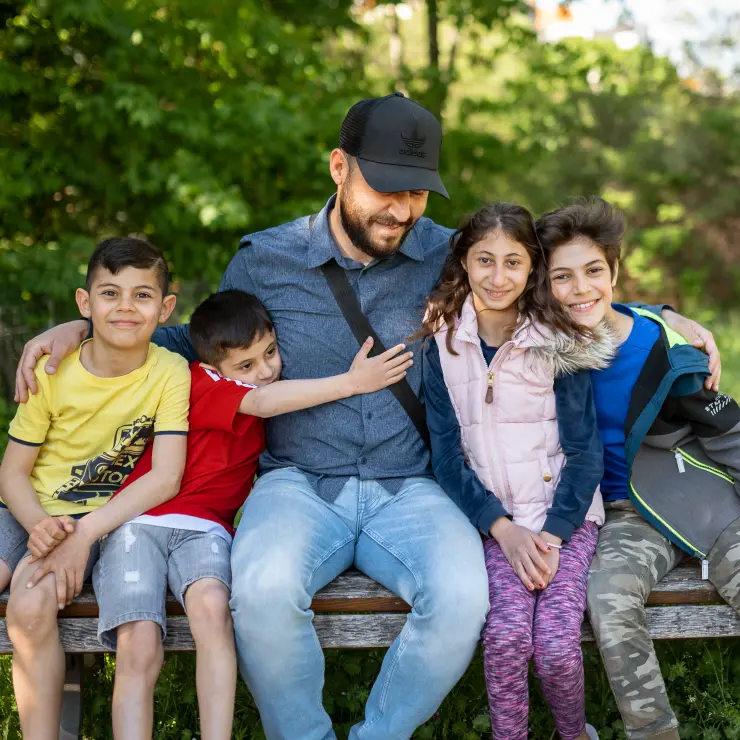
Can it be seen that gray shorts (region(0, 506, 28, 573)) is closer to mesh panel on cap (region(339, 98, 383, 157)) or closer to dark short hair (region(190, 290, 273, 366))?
dark short hair (region(190, 290, 273, 366))

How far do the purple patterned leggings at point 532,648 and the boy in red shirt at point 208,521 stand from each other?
2.48 feet

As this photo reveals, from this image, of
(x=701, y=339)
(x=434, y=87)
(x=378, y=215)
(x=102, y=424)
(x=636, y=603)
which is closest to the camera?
(x=636, y=603)

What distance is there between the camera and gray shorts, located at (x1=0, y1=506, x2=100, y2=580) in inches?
108

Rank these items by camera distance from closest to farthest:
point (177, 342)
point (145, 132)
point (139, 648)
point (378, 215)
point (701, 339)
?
point (139, 648) → point (701, 339) → point (378, 215) → point (177, 342) → point (145, 132)

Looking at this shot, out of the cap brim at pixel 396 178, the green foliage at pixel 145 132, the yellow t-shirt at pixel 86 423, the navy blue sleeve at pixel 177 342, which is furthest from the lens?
the green foliage at pixel 145 132

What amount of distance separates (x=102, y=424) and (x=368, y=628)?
1080mm

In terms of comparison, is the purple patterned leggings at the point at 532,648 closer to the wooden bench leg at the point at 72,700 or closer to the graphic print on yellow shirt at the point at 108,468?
the graphic print on yellow shirt at the point at 108,468

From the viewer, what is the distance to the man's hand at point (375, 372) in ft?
9.65

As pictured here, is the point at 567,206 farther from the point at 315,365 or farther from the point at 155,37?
the point at 155,37

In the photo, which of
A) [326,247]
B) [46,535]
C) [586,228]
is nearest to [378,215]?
[326,247]

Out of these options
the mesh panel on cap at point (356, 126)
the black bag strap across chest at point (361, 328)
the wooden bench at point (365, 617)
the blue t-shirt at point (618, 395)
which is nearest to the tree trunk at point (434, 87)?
the mesh panel on cap at point (356, 126)

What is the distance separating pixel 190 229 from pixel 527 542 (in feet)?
16.1

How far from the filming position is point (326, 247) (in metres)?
3.16

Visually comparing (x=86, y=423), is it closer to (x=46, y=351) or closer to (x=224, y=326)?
(x=46, y=351)
